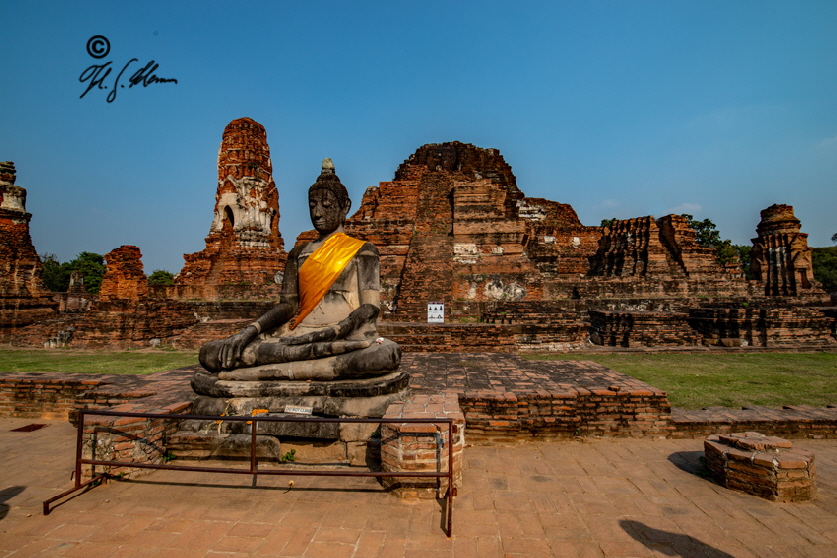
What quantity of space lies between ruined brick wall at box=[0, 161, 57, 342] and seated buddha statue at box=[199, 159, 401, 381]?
15384mm

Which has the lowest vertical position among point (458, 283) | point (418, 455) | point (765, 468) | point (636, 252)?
point (765, 468)

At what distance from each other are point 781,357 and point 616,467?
29.6 ft

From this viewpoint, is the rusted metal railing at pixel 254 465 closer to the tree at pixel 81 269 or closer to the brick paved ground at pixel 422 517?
the brick paved ground at pixel 422 517

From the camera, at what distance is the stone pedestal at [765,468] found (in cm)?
295

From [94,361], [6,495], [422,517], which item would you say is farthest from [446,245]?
[6,495]

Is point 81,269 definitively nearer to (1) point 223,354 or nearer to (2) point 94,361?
(2) point 94,361

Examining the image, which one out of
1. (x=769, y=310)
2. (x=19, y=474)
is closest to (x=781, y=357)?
(x=769, y=310)

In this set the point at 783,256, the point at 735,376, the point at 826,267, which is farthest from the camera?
the point at 826,267

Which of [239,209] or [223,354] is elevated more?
[239,209]

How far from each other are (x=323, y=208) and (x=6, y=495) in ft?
11.4

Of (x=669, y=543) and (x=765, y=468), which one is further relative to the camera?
(x=765, y=468)

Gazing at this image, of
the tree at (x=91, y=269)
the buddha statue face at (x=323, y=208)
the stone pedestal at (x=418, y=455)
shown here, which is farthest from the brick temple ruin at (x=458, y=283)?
the tree at (x=91, y=269)

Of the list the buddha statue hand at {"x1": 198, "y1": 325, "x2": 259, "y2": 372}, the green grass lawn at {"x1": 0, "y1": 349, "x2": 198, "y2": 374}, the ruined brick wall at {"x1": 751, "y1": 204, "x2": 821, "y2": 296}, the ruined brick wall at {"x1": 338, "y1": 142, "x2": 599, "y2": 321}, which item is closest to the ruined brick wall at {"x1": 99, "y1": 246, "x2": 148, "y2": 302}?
the green grass lawn at {"x1": 0, "y1": 349, "x2": 198, "y2": 374}

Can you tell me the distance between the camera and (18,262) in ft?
50.4
